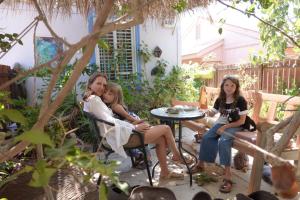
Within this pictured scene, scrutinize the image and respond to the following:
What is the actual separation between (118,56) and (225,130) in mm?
3696

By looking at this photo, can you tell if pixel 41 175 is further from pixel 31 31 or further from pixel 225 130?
pixel 31 31

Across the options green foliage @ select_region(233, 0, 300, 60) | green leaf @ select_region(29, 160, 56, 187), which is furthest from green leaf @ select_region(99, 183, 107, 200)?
green foliage @ select_region(233, 0, 300, 60)

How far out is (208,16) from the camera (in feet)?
16.9

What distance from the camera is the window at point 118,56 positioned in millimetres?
→ 6324

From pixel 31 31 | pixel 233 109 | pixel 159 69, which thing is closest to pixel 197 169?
pixel 233 109

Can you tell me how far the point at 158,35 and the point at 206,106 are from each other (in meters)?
3.28

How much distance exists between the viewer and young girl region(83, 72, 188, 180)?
2943mm

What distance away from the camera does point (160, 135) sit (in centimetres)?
323

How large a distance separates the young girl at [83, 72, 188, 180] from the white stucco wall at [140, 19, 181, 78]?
3507mm

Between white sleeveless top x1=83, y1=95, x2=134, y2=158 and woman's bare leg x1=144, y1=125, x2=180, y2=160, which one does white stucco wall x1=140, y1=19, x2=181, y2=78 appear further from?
white sleeveless top x1=83, y1=95, x2=134, y2=158

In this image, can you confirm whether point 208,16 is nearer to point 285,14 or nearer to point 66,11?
point 285,14

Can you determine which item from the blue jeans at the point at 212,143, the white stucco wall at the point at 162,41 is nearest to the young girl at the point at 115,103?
the blue jeans at the point at 212,143

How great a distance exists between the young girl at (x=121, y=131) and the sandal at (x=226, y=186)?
54 centimetres

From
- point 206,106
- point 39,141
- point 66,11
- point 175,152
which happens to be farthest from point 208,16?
point 39,141
